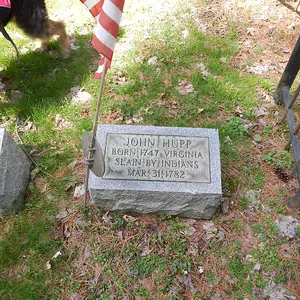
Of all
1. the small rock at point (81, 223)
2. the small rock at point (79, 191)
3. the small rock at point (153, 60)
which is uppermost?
the small rock at point (153, 60)

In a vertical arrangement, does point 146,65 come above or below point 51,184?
above

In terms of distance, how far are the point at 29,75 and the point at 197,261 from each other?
3.26 metres

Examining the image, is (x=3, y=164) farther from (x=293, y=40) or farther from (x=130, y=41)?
(x=293, y=40)

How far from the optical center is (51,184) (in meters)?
3.10

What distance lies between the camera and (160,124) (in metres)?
3.53

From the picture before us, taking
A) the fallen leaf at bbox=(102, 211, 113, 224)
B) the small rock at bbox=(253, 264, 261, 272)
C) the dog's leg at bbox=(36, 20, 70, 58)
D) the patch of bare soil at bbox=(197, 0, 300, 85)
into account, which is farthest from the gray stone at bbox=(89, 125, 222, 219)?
the dog's leg at bbox=(36, 20, 70, 58)

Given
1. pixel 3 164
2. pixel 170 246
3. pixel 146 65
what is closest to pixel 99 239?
pixel 170 246

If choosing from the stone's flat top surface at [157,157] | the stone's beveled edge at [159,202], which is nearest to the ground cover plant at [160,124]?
the stone's beveled edge at [159,202]

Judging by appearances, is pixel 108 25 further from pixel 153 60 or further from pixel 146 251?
pixel 153 60

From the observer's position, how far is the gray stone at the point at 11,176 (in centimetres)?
266

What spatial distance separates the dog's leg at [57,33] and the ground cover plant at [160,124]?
0.48 ft

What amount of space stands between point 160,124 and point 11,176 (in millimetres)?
1689

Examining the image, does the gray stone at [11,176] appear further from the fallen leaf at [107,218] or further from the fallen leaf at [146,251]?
the fallen leaf at [146,251]

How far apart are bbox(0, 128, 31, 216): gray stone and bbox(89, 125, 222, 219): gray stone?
2.51 ft
